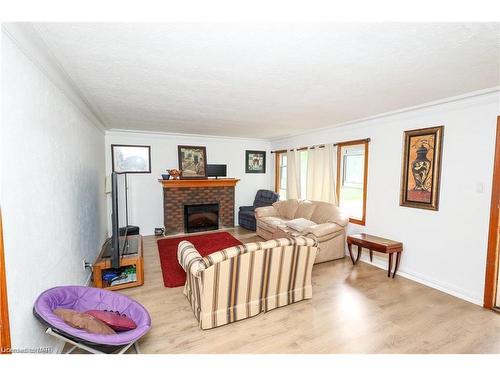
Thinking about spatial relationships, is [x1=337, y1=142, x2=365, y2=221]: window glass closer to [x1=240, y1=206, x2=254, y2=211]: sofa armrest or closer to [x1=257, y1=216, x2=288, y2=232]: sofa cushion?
[x1=257, y1=216, x2=288, y2=232]: sofa cushion

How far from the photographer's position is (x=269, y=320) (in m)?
2.43

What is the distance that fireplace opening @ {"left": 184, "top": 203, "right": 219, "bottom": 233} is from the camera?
5.83 meters

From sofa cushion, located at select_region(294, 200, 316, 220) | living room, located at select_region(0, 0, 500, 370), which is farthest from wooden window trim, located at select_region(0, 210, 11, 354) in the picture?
sofa cushion, located at select_region(294, 200, 316, 220)

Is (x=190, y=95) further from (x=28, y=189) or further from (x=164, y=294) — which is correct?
(x=164, y=294)

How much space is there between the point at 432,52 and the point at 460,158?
184cm

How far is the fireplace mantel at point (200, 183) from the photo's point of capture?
554cm

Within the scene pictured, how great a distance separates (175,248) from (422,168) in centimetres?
434

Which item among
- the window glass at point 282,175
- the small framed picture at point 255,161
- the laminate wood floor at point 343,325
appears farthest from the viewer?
the small framed picture at point 255,161

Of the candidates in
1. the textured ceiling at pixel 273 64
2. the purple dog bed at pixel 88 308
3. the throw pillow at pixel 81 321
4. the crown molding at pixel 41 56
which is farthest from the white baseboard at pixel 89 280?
the textured ceiling at pixel 273 64

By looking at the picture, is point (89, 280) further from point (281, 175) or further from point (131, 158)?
point (281, 175)

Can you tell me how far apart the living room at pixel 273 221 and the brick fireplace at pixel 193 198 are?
1063mm

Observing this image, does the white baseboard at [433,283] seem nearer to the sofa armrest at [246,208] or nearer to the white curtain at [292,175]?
the white curtain at [292,175]

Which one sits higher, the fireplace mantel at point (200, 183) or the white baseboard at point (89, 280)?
the fireplace mantel at point (200, 183)

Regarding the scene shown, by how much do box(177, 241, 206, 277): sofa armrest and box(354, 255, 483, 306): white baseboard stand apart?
3048 millimetres
